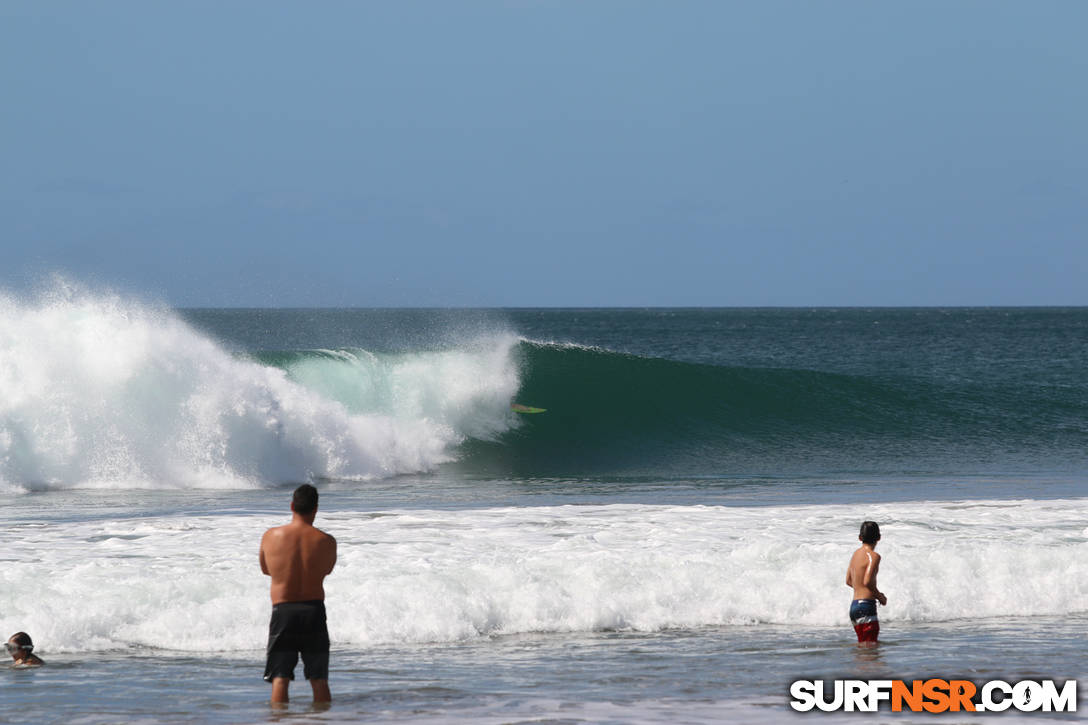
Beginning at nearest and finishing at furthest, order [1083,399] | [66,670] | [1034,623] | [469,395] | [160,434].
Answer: [66,670] → [1034,623] → [160,434] → [469,395] → [1083,399]

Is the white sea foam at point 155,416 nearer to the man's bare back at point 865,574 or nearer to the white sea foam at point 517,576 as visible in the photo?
the white sea foam at point 517,576

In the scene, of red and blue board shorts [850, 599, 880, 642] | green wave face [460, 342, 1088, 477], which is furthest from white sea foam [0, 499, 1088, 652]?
green wave face [460, 342, 1088, 477]

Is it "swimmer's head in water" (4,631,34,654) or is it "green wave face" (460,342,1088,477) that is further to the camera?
"green wave face" (460,342,1088,477)

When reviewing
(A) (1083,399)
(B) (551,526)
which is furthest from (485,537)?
(A) (1083,399)

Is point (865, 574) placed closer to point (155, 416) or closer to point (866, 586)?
point (866, 586)

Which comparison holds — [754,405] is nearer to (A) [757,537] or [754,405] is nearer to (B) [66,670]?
(A) [757,537]

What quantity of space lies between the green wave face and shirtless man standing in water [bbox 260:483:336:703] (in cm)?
1284

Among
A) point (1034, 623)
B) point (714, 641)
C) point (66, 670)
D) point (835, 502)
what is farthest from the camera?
point (835, 502)

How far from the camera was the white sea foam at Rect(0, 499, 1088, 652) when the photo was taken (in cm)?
820

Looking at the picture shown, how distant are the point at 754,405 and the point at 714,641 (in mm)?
17467

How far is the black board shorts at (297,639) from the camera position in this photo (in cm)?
599

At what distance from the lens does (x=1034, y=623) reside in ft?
29.1

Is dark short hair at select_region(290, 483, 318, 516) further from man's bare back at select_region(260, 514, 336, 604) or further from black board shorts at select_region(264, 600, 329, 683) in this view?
black board shorts at select_region(264, 600, 329, 683)

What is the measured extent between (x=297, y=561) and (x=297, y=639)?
389 mm
